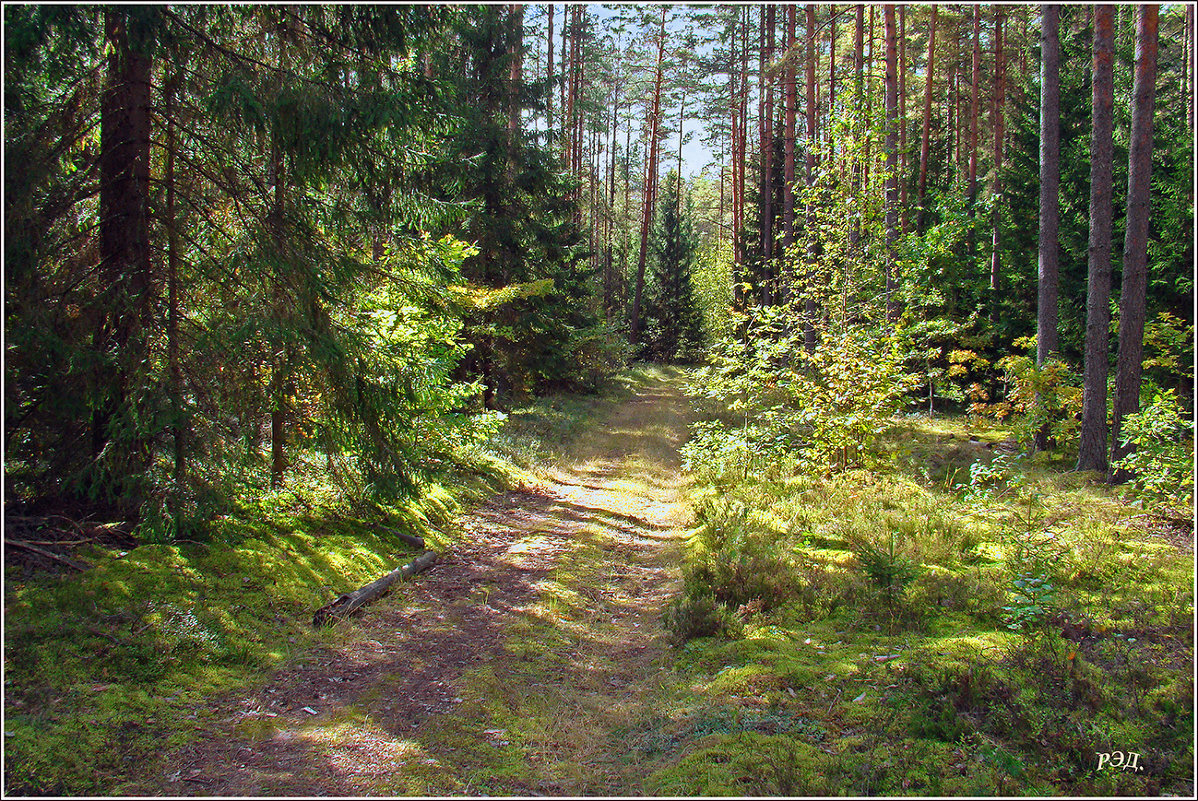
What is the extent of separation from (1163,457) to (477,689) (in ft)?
25.5

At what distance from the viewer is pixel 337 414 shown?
22.3 ft

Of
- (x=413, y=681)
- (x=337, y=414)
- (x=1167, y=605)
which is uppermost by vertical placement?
(x=337, y=414)

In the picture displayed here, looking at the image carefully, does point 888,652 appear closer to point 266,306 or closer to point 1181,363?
point 266,306

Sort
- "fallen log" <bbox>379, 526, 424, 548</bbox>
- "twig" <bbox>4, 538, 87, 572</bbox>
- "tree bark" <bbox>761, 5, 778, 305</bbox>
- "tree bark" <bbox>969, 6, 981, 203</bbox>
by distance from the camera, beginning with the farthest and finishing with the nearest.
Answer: "tree bark" <bbox>761, 5, 778, 305</bbox> < "tree bark" <bbox>969, 6, 981, 203</bbox> < "fallen log" <bbox>379, 526, 424, 548</bbox> < "twig" <bbox>4, 538, 87, 572</bbox>

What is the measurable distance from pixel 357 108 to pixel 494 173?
434 inches

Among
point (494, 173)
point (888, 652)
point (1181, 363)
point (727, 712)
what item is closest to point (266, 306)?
point (727, 712)

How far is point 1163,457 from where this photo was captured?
742 cm

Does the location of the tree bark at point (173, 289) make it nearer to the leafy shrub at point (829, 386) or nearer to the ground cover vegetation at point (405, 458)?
the ground cover vegetation at point (405, 458)

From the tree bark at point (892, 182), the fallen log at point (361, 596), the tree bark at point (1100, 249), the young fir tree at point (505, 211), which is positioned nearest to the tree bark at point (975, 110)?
the tree bark at point (892, 182)

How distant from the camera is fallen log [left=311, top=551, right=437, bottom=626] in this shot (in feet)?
19.1

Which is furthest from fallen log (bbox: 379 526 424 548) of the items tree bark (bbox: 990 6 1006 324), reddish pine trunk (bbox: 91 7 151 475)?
tree bark (bbox: 990 6 1006 324)

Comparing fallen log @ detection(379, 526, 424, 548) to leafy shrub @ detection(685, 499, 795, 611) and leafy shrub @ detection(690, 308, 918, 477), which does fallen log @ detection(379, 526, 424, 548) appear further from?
leafy shrub @ detection(690, 308, 918, 477)

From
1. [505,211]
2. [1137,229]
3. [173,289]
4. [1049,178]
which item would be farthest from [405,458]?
[1049,178]

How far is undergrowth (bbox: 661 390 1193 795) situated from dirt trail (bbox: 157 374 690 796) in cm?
51
